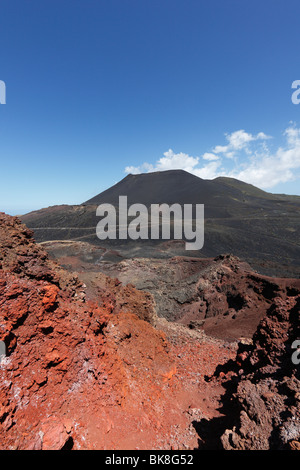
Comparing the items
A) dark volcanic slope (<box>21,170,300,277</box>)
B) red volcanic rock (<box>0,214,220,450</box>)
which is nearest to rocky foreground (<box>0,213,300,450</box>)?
red volcanic rock (<box>0,214,220,450</box>)

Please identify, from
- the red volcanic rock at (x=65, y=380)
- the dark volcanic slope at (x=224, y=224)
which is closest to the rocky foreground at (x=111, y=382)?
the red volcanic rock at (x=65, y=380)

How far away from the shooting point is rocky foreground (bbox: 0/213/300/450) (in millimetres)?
3561

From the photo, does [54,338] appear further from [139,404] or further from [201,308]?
[201,308]

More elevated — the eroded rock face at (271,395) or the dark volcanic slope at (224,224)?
→ the dark volcanic slope at (224,224)


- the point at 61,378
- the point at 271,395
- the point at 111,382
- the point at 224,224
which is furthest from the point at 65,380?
the point at 224,224

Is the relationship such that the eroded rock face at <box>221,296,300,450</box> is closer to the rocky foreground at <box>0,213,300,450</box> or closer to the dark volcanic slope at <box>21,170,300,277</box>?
the rocky foreground at <box>0,213,300,450</box>

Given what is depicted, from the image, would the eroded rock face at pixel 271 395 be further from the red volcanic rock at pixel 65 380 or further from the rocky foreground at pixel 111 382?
the red volcanic rock at pixel 65 380

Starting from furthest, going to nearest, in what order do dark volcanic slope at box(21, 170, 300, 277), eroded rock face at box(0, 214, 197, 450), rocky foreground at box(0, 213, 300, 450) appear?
dark volcanic slope at box(21, 170, 300, 277)
rocky foreground at box(0, 213, 300, 450)
eroded rock face at box(0, 214, 197, 450)

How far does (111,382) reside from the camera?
4789 millimetres

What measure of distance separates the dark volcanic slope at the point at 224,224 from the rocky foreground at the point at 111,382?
15.6 metres

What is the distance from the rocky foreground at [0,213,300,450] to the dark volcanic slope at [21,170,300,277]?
15.6m

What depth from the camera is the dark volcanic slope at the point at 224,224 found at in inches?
1119

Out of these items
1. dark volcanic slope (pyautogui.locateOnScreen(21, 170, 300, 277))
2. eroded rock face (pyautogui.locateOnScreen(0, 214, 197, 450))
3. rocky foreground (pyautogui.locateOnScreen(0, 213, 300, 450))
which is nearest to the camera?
eroded rock face (pyautogui.locateOnScreen(0, 214, 197, 450))

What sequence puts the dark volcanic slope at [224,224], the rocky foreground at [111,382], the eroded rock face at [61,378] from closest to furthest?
the eroded rock face at [61,378], the rocky foreground at [111,382], the dark volcanic slope at [224,224]
